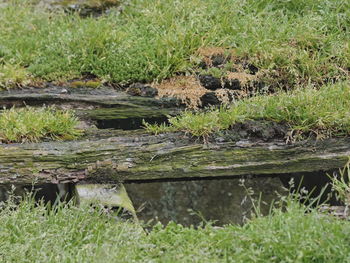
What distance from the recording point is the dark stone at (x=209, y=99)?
7.48 metres

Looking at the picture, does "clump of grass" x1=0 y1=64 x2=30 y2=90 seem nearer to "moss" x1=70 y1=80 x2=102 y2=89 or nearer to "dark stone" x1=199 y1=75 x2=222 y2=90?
"moss" x1=70 y1=80 x2=102 y2=89

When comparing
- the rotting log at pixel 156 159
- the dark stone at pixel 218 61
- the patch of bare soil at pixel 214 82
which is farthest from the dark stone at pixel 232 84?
the rotting log at pixel 156 159

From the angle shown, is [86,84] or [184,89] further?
[86,84]

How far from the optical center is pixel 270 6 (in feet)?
29.4

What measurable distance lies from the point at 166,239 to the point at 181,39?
3.74 metres

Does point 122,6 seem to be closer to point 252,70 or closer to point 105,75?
point 105,75

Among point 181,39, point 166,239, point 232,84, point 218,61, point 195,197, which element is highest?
point 181,39

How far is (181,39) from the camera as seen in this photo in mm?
8141

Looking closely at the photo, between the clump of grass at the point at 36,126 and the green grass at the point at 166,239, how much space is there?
128 cm

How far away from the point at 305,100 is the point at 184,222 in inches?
180

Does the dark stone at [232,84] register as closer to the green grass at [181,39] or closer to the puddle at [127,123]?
the green grass at [181,39]

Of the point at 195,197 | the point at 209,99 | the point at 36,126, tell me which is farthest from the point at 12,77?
the point at 195,197

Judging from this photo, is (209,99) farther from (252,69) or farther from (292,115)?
(292,115)

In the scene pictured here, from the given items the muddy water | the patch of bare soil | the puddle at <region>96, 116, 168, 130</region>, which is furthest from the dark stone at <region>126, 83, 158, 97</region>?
the muddy water
